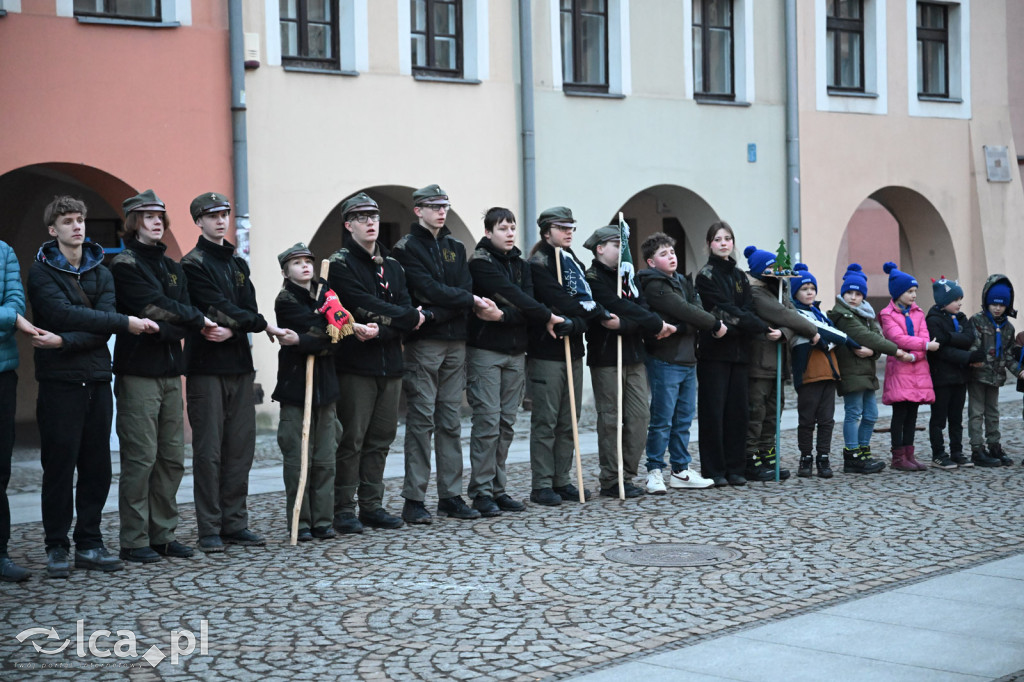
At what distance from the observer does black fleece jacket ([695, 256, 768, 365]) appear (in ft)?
34.9

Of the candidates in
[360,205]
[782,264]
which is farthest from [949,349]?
[360,205]

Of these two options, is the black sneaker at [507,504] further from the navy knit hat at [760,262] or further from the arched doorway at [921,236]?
the arched doorway at [921,236]

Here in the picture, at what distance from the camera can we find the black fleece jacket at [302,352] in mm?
8508

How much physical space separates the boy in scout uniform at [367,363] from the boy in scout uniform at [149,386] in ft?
3.38

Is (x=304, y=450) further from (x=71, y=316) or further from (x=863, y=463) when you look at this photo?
(x=863, y=463)

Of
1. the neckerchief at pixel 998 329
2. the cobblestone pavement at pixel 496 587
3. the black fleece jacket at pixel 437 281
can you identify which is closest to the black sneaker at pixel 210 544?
the cobblestone pavement at pixel 496 587

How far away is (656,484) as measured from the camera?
408 inches

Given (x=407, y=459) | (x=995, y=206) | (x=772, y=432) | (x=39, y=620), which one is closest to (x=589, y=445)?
(x=772, y=432)

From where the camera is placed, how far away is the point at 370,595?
699 centimetres

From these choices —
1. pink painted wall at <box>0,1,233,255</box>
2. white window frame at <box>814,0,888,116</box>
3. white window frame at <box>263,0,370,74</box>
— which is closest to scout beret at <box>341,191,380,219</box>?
pink painted wall at <box>0,1,233,255</box>

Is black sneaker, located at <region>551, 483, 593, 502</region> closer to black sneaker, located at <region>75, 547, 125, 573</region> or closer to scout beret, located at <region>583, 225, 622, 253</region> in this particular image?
scout beret, located at <region>583, 225, 622, 253</region>

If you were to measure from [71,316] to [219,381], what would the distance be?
1.07 m

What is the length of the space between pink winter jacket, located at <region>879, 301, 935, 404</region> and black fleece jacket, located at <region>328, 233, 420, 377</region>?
4663 millimetres

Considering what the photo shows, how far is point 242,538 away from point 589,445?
579 cm
